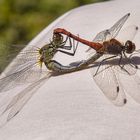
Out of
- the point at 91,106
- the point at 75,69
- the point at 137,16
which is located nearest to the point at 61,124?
the point at 91,106

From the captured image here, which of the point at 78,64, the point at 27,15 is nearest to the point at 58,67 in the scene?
the point at 78,64

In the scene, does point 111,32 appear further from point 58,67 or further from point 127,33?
point 58,67

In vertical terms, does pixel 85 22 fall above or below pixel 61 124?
above

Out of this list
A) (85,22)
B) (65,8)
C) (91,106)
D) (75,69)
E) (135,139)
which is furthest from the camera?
A: (65,8)

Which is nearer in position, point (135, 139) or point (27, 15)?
point (135, 139)

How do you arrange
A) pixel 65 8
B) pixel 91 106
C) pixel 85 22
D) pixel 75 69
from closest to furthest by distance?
1. pixel 91 106
2. pixel 75 69
3. pixel 85 22
4. pixel 65 8

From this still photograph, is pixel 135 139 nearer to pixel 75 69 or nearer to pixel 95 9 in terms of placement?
pixel 75 69

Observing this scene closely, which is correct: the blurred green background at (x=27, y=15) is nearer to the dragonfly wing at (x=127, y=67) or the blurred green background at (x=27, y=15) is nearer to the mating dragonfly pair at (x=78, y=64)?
the mating dragonfly pair at (x=78, y=64)
